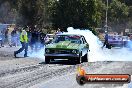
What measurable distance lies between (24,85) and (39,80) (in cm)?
139

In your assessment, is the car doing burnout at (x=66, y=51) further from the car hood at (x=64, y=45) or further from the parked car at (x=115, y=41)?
the parked car at (x=115, y=41)

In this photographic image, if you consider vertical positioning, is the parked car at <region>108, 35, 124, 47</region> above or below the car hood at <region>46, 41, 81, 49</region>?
below

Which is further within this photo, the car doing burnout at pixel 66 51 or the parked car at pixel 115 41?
the parked car at pixel 115 41

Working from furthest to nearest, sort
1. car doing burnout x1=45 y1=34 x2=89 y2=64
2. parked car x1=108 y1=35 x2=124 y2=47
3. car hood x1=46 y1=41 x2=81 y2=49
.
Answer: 1. parked car x1=108 y1=35 x2=124 y2=47
2. car hood x1=46 y1=41 x2=81 y2=49
3. car doing burnout x1=45 y1=34 x2=89 y2=64

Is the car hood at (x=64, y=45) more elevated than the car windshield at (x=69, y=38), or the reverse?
the car windshield at (x=69, y=38)

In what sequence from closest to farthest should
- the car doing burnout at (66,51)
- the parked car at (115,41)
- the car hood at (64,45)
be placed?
1. the car doing burnout at (66,51)
2. the car hood at (64,45)
3. the parked car at (115,41)

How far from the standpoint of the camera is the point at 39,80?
42.2ft

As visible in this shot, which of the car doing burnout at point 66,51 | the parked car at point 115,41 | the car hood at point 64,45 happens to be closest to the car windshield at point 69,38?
the car doing burnout at point 66,51

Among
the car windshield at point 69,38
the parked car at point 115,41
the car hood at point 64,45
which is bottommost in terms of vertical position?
the parked car at point 115,41

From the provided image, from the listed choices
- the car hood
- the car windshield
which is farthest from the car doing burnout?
the car windshield

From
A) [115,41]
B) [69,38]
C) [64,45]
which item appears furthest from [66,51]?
[115,41]

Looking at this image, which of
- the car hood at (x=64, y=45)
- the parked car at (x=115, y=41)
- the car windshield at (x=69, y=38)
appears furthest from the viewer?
the parked car at (x=115, y=41)

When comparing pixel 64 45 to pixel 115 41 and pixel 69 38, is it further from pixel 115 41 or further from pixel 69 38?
pixel 115 41

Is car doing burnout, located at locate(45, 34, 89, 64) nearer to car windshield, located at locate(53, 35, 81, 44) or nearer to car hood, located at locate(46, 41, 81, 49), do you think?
car hood, located at locate(46, 41, 81, 49)
